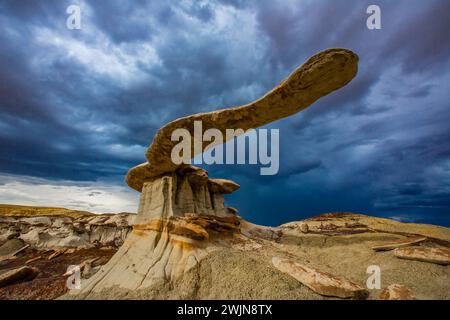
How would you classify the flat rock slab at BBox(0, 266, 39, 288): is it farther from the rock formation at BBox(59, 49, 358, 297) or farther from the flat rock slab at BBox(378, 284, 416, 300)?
the flat rock slab at BBox(378, 284, 416, 300)

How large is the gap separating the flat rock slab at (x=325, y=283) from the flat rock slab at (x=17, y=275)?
1092 cm

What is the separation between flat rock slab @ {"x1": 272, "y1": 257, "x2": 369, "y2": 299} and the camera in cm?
373

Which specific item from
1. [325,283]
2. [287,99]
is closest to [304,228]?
[325,283]

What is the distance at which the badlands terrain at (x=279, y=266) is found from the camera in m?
4.32

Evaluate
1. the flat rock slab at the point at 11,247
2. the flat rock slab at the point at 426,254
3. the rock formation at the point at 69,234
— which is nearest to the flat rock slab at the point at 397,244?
the flat rock slab at the point at 426,254

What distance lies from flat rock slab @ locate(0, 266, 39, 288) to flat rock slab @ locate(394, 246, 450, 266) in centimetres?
1405

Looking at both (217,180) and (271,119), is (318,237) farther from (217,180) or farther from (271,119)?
(271,119)

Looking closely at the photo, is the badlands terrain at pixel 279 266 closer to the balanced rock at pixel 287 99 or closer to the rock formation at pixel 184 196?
the rock formation at pixel 184 196

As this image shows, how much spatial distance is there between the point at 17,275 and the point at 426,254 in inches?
580

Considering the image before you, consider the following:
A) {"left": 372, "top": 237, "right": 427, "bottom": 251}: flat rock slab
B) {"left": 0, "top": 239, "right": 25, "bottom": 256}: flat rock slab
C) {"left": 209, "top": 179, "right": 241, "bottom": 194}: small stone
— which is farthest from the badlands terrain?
{"left": 0, "top": 239, "right": 25, "bottom": 256}: flat rock slab

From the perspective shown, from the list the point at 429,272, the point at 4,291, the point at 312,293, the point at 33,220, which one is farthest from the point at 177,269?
the point at 33,220

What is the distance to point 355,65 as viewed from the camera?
382 cm

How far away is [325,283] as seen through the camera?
13.1ft
